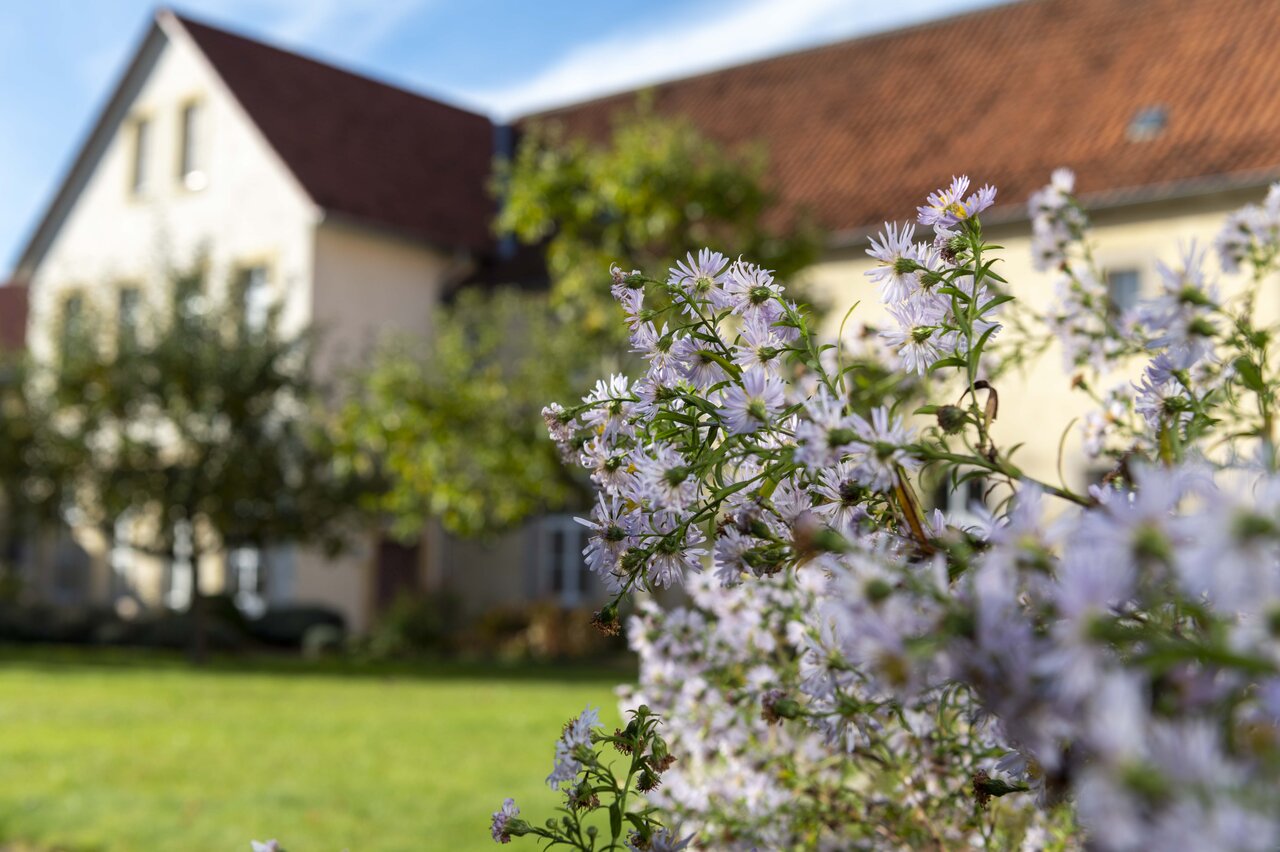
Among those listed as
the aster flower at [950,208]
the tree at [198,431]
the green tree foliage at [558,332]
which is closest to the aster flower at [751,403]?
the aster flower at [950,208]

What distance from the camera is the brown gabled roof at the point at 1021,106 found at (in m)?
15.8

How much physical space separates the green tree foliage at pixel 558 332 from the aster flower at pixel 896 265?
11.6m

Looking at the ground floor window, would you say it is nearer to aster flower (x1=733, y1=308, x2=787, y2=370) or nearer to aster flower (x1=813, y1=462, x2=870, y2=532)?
aster flower (x1=733, y1=308, x2=787, y2=370)

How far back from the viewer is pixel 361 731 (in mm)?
10219

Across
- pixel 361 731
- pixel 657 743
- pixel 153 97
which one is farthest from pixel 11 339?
pixel 657 743

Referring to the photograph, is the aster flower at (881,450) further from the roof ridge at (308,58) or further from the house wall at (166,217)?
the roof ridge at (308,58)

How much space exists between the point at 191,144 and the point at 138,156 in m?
1.63

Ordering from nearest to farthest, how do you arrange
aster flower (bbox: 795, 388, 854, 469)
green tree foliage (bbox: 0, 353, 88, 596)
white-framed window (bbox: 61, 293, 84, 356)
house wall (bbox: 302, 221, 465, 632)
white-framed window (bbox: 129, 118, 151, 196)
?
aster flower (bbox: 795, 388, 854, 469)
white-framed window (bbox: 61, 293, 84, 356)
green tree foliage (bbox: 0, 353, 88, 596)
house wall (bbox: 302, 221, 465, 632)
white-framed window (bbox: 129, 118, 151, 196)

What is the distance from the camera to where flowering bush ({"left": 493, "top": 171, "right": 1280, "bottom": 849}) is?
83 cm

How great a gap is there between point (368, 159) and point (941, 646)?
23.0 m

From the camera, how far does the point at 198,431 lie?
17.7 m

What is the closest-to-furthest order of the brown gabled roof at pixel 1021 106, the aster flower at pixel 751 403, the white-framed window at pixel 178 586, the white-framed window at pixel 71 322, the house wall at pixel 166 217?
the aster flower at pixel 751 403 → the brown gabled roof at pixel 1021 106 → the white-framed window at pixel 71 322 → the house wall at pixel 166 217 → the white-framed window at pixel 178 586

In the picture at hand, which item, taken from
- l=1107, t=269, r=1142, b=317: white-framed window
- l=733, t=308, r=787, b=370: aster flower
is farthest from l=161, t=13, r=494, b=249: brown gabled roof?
l=733, t=308, r=787, b=370: aster flower

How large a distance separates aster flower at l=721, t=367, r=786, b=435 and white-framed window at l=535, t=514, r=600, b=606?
1961 centimetres
